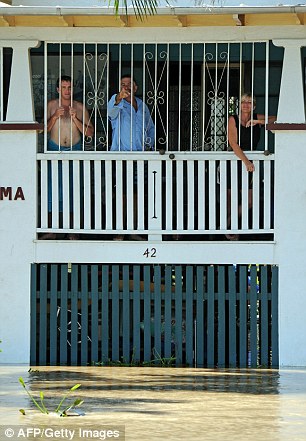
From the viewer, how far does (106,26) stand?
563 inches

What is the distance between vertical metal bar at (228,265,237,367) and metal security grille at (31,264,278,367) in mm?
12

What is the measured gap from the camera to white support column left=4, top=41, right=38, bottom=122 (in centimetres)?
1432

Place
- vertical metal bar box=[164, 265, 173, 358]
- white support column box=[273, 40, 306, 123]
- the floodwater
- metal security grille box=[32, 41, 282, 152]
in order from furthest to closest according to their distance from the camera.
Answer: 1. metal security grille box=[32, 41, 282, 152]
2. vertical metal bar box=[164, 265, 173, 358]
3. white support column box=[273, 40, 306, 123]
4. the floodwater

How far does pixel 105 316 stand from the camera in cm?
1435

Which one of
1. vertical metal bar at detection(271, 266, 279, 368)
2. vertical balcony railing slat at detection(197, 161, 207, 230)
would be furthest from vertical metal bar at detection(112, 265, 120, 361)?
vertical metal bar at detection(271, 266, 279, 368)

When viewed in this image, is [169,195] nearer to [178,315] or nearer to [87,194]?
[87,194]

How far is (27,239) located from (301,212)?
3.27 metres

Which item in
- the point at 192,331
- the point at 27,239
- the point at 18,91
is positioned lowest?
the point at 192,331

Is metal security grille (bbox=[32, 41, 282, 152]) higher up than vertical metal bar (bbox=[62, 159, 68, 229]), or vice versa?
metal security grille (bbox=[32, 41, 282, 152])

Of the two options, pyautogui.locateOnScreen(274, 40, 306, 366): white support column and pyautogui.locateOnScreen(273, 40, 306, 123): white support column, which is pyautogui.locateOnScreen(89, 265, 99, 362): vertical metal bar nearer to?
pyautogui.locateOnScreen(274, 40, 306, 366): white support column

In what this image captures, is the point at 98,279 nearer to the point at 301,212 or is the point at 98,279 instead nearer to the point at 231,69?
the point at 301,212

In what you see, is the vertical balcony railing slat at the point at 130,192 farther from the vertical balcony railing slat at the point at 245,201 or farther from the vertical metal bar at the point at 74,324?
the vertical balcony railing slat at the point at 245,201

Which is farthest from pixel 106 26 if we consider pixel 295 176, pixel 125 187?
pixel 295 176

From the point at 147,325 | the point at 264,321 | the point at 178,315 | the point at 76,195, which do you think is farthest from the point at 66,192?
the point at 264,321
